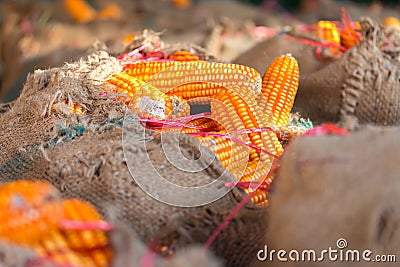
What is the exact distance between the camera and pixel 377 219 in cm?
57

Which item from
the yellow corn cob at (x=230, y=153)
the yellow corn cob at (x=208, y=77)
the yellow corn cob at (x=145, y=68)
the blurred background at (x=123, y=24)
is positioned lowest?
the yellow corn cob at (x=230, y=153)

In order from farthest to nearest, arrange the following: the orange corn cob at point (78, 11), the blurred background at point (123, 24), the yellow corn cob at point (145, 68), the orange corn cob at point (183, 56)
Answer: the orange corn cob at point (78, 11) → the blurred background at point (123, 24) → the orange corn cob at point (183, 56) → the yellow corn cob at point (145, 68)

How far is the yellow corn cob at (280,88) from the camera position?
103 cm

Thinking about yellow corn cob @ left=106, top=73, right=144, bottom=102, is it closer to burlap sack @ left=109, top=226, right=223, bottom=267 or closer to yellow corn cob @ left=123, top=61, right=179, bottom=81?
yellow corn cob @ left=123, top=61, right=179, bottom=81

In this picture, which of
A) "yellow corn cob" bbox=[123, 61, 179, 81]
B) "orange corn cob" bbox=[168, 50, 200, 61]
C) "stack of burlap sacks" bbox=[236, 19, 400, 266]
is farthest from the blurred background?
"stack of burlap sacks" bbox=[236, 19, 400, 266]

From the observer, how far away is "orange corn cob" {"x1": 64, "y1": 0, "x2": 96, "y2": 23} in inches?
114

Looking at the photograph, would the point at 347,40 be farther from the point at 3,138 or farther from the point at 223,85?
the point at 3,138

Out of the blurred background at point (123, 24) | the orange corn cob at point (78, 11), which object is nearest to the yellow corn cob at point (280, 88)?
the blurred background at point (123, 24)

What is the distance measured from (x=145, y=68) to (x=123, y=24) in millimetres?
1663

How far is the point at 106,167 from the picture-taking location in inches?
30.1

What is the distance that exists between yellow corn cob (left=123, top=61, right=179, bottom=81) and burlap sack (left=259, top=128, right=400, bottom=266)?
0.53m

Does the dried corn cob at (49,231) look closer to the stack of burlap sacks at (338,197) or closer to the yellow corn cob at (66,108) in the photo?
the stack of burlap sacks at (338,197)

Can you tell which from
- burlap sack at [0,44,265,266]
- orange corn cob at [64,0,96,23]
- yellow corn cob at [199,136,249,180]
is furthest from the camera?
orange corn cob at [64,0,96,23]

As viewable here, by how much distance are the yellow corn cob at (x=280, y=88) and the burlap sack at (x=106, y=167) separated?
27cm
